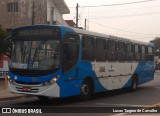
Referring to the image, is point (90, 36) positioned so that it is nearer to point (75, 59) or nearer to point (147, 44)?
point (75, 59)

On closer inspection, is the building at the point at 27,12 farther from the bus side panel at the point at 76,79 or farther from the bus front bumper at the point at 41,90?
the bus front bumper at the point at 41,90

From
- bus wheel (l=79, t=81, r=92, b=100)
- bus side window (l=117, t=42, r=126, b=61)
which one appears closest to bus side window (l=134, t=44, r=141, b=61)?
bus side window (l=117, t=42, r=126, b=61)

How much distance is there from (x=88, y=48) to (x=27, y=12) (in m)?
35.4

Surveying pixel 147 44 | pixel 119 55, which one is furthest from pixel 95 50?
pixel 147 44

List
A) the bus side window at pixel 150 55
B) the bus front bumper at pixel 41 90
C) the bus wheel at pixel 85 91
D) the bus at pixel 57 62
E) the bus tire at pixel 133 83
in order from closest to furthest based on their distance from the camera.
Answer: the bus front bumper at pixel 41 90 → the bus at pixel 57 62 → the bus wheel at pixel 85 91 → the bus tire at pixel 133 83 → the bus side window at pixel 150 55

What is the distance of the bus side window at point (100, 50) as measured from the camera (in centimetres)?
1746

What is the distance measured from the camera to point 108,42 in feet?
60.8

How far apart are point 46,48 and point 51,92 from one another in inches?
64.0

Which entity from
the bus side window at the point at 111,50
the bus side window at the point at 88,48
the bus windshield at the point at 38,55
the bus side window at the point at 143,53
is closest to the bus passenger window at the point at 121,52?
the bus side window at the point at 111,50

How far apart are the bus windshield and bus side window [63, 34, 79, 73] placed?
33cm

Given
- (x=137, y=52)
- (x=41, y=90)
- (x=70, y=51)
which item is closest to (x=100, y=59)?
(x=70, y=51)

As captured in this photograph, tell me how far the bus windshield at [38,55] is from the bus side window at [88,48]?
1.78 meters

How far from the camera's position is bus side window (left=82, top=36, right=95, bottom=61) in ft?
53.5

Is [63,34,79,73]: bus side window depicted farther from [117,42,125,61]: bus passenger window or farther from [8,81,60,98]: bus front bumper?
[117,42,125,61]: bus passenger window
